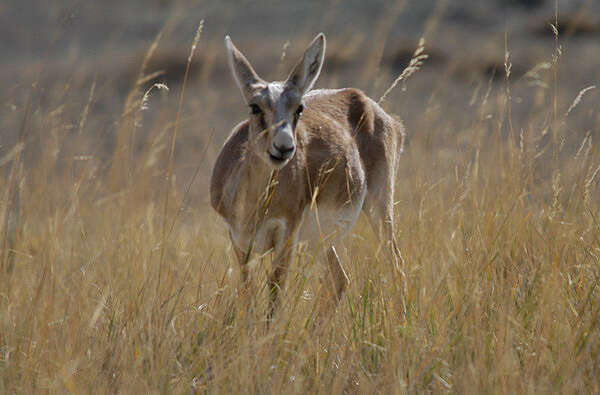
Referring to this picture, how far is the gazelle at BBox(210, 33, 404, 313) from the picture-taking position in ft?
13.9

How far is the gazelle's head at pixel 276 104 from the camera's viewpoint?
3961 mm

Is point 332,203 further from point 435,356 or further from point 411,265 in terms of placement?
point 435,356

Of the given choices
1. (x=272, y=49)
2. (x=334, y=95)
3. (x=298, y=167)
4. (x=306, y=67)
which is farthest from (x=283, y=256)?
(x=272, y=49)

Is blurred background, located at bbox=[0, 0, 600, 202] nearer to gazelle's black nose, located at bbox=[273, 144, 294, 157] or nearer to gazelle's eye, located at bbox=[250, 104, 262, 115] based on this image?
gazelle's eye, located at bbox=[250, 104, 262, 115]

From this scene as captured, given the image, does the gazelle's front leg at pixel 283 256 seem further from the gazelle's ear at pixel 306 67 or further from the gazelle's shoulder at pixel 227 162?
the gazelle's ear at pixel 306 67

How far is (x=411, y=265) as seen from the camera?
4117mm

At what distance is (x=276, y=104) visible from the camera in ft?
13.9

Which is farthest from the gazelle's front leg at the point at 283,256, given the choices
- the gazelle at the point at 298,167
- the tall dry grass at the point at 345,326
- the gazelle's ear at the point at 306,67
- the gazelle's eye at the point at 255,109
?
the gazelle's ear at the point at 306,67

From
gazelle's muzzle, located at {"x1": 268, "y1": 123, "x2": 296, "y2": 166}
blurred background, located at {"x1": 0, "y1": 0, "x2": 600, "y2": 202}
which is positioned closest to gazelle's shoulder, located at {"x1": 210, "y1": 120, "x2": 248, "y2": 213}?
gazelle's muzzle, located at {"x1": 268, "y1": 123, "x2": 296, "y2": 166}

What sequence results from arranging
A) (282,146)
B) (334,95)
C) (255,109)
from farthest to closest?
(334,95) → (255,109) → (282,146)

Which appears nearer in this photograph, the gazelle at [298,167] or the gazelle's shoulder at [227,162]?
the gazelle at [298,167]

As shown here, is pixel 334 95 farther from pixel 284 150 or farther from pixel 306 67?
pixel 284 150

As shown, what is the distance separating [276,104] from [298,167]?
1.98ft

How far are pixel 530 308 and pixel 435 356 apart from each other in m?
0.51
